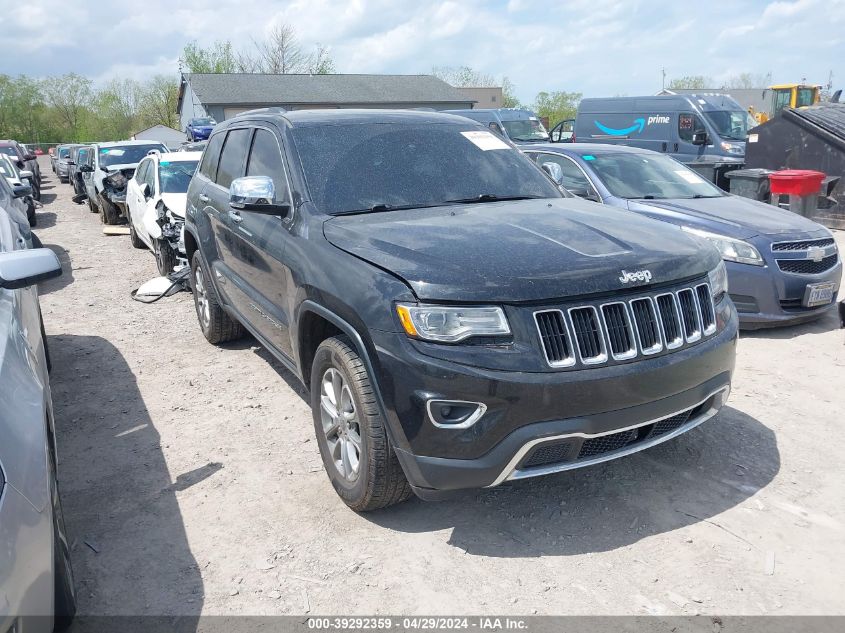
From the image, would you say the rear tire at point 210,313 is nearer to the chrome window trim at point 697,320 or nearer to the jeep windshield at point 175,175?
the chrome window trim at point 697,320

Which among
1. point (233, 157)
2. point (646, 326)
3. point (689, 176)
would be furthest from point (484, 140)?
point (689, 176)

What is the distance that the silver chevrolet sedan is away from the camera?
204 centimetres

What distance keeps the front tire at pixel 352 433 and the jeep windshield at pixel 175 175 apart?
7.28 metres

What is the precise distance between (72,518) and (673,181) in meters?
6.45

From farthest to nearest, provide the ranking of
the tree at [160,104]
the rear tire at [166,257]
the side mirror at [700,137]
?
the tree at [160,104], the side mirror at [700,137], the rear tire at [166,257]

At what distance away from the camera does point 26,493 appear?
2195 mm

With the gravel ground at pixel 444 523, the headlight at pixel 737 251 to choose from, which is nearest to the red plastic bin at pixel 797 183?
the headlight at pixel 737 251

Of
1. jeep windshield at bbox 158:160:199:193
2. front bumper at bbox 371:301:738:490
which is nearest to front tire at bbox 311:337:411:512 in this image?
front bumper at bbox 371:301:738:490

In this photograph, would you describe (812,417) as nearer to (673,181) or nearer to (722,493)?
(722,493)

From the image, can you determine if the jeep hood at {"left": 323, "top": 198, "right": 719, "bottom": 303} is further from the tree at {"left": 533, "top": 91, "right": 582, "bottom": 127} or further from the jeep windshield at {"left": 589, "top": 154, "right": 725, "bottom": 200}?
the tree at {"left": 533, "top": 91, "right": 582, "bottom": 127}

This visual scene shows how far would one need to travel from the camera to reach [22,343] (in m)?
3.02

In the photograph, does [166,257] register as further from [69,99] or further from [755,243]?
[69,99]

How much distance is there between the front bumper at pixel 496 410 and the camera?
2.76m

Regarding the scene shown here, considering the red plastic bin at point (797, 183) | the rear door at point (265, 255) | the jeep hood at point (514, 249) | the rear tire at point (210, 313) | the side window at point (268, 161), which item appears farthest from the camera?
the red plastic bin at point (797, 183)
